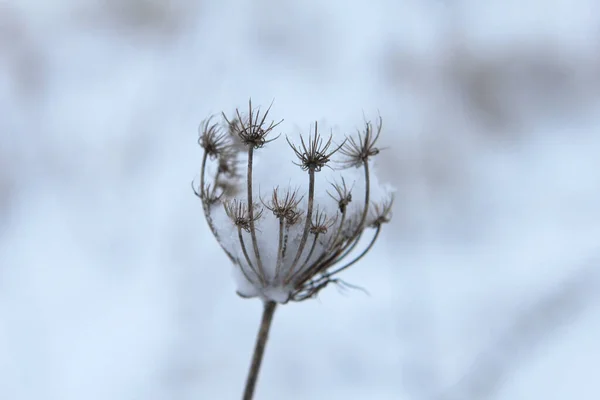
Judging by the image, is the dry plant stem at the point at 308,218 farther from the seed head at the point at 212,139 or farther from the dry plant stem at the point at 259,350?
the seed head at the point at 212,139

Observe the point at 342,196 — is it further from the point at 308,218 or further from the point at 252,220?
the point at 252,220

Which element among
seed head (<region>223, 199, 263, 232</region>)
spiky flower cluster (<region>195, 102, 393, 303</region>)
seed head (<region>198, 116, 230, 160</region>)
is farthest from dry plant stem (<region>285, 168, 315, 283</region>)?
seed head (<region>198, 116, 230, 160</region>)

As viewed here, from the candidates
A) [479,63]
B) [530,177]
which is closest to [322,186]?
[479,63]

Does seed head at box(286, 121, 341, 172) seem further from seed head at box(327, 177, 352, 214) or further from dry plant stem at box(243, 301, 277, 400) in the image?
dry plant stem at box(243, 301, 277, 400)

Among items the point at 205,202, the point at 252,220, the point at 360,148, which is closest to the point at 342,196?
the point at 360,148

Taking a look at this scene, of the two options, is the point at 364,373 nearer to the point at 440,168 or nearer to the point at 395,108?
the point at 440,168

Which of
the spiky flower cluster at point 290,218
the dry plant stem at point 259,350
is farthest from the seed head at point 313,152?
the dry plant stem at point 259,350
